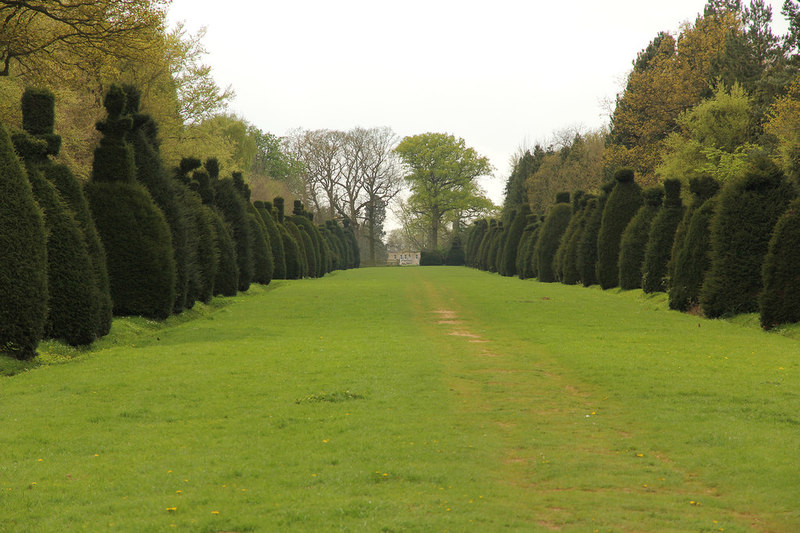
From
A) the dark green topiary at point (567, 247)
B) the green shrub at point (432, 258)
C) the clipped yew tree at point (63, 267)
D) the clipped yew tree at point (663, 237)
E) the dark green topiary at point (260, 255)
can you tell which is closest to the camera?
the clipped yew tree at point (63, 267)

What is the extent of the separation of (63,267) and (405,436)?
9.07 m

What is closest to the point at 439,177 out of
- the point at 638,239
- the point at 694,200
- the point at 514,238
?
the point at 514,238

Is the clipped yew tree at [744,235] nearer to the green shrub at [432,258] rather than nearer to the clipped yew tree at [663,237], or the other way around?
the clipped yew tree at [663,237]

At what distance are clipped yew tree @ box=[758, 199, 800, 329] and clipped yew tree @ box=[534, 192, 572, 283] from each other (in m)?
23.9

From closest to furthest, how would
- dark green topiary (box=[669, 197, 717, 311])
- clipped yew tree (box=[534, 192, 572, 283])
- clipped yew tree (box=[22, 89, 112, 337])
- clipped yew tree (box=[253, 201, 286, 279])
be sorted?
clipped yew tree (box=[22, 89, 112, 337])
dark green topiary (box=[669, 197, 717, 311])
clipped yew tree (box=[253, 201, 286, 279])
clipped yew tree (box=[534, 192, 572, 283])

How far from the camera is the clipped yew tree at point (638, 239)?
28203mm

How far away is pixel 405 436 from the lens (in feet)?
23.6

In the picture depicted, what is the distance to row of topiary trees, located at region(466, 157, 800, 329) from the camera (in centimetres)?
1678

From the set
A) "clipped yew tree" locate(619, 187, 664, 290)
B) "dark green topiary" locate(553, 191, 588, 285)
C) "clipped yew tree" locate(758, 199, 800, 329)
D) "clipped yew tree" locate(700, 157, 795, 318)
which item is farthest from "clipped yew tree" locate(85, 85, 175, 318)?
"dark green topiary" locate(553, 191, 588, 285)

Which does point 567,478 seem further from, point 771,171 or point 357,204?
point 357,204

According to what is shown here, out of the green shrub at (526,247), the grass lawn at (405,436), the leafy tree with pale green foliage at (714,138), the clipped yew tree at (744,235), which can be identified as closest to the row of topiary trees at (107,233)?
the grass lawn at (405,436)

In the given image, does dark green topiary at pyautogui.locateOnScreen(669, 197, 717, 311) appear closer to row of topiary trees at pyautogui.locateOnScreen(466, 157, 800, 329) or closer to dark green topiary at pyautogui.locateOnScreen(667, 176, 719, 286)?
row of topiary trees at pyautogui.locateOnScreen(466, 157, 800, 329)

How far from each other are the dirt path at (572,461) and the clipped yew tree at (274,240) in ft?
95.5

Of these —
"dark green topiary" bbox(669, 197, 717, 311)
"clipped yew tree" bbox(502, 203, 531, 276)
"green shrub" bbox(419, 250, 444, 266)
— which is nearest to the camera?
"dark green topiary" bbox(669, 197, 717, 311)
